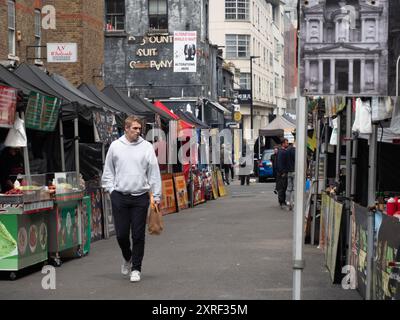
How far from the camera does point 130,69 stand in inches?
1726

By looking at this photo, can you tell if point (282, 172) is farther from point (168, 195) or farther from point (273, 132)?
point (273, 132)

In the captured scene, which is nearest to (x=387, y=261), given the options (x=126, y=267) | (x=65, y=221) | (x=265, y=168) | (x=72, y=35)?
(x=126, y=267)

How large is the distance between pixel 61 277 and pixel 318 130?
6830 mm

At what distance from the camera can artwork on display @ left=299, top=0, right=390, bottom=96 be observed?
5801 mm

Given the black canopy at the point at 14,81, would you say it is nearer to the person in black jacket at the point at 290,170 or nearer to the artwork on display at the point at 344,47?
the artwork on display at the point at 344,47

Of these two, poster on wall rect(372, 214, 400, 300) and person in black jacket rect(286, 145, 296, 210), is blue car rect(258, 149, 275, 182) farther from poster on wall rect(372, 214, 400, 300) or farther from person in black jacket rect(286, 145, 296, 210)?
poster on wall rect(372, 214, 400, 300)

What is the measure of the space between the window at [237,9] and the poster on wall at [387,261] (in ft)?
209

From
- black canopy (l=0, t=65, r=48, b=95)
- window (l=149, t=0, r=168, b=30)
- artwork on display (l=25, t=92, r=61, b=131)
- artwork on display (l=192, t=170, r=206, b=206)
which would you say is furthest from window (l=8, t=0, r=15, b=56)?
window (l=149, t=0, r=168, b=30)

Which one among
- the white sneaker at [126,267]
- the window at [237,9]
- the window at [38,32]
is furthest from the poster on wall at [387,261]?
the window at [237,9]

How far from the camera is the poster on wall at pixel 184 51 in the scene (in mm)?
37625

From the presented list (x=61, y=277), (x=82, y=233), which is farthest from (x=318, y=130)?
(x=61, y=277)

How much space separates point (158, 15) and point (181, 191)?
2275cm

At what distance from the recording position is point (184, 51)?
125ft
